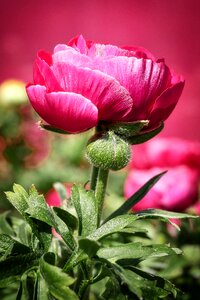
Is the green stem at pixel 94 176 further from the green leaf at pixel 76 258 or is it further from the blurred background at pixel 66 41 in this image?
the blurred background at pixel 66 41

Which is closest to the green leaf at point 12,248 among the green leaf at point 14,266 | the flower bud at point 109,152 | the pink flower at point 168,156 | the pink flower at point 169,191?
the green leaf at point 14,266

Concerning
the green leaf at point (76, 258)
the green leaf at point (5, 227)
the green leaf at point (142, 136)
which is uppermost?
the green leaf at point (142, 136)

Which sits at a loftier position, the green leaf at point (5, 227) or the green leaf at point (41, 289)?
the green leaf at point (41, 289)

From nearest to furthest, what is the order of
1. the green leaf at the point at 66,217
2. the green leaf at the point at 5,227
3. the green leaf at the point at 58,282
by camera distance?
the green leaf at the point at 58,282, the green leaf at the point at 66,217, the green leaf at the point at 5,227

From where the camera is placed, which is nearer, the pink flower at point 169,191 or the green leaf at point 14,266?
the green leaf at point 14,266

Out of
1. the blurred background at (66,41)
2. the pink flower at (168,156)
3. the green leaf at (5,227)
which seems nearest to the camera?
the green leaf at (5,227)

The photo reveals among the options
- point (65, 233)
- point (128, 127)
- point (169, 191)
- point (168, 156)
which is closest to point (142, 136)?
point (128, 127)

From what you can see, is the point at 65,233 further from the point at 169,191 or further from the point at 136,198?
the point at 169,191

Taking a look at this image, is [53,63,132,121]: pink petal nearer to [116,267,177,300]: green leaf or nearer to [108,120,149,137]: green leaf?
[108,120,149,137]: green leaf
